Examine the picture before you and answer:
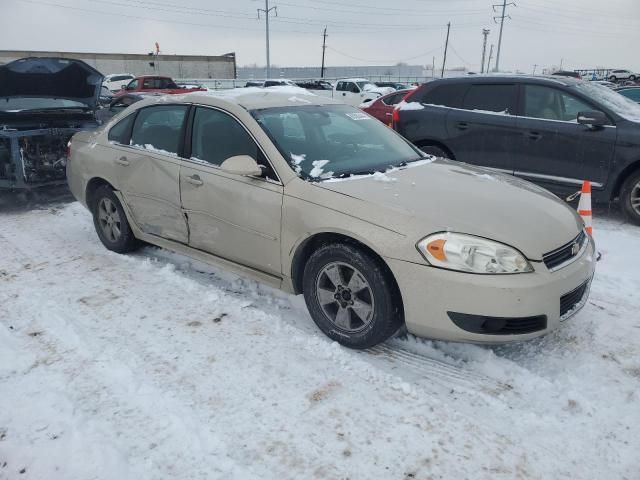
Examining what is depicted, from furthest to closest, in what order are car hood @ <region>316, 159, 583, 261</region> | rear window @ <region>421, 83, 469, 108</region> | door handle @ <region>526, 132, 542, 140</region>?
rear window @ <region>421, 83, 469, 108</region> → door handle @ <region>526, 132, 542, 140</region> → car hood @ <region>316, 159, 583, 261</region>

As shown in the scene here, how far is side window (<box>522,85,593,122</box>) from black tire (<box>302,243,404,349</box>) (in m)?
4.50

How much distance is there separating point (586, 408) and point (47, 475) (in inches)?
105

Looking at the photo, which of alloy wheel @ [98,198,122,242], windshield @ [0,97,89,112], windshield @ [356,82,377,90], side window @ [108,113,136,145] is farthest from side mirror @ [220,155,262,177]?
windshield @ [356,82,377,90]

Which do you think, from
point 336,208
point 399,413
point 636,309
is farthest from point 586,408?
point 336,208

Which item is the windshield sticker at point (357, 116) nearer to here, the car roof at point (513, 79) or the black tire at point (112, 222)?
the black tire at point (112, 222)

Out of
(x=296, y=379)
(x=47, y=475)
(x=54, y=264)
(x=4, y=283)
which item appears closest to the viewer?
(x=47, y=475)

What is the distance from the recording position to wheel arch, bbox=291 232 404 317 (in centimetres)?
297

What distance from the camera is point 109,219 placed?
4.91 meters

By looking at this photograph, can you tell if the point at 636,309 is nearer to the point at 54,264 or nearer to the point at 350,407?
the point at 350,407

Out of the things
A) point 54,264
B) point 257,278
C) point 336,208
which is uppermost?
point 336,208

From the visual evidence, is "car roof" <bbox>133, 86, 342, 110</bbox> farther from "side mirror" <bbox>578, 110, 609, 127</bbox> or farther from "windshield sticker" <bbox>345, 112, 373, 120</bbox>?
"side mirror" <bbox>578, 110, 609, 127</bbox>

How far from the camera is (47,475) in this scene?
2229mm

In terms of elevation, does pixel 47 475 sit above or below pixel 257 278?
below

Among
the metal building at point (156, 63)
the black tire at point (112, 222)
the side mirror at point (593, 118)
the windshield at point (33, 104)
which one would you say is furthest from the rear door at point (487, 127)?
the metal building at point (156, 63)
